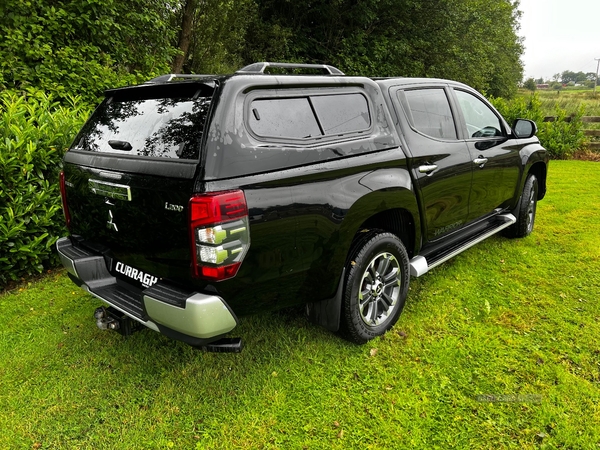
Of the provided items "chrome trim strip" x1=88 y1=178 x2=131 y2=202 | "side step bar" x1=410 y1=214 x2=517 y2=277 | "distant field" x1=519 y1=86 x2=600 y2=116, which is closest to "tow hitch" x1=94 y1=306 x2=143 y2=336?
"chrome trim strip" x1=88 y1=178 x2=131 y2=202

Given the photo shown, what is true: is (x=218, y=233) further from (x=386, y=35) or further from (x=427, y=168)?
(x=386, y=35)

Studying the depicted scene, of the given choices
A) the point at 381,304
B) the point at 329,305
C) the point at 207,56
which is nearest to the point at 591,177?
the point at 381,304

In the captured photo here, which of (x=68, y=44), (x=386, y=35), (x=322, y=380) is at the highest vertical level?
(x=386, y=35)

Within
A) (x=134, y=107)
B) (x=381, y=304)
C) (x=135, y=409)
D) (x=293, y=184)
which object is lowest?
(x=135, y=409)

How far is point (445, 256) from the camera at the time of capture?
3.70m

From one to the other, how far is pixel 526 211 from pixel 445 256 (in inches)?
79.1

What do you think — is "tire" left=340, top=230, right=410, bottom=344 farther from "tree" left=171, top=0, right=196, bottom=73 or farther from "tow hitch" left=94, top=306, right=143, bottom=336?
"tree" left=171, top=0, right=196, bottom=73

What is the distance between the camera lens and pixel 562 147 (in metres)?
11.2

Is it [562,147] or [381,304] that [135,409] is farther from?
[562,147]

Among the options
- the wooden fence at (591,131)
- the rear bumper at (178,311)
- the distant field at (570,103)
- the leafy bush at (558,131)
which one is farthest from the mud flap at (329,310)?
the distant field at (570,103)

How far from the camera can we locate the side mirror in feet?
15.4

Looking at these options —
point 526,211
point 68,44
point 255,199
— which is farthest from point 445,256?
point 68,44

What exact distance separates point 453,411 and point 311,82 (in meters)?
2.18

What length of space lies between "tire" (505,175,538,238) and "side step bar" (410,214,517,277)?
372 mm
